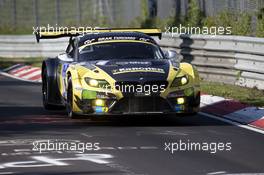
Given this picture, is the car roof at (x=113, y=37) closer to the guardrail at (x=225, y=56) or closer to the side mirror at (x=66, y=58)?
the side mirror at (x=66, y=58)

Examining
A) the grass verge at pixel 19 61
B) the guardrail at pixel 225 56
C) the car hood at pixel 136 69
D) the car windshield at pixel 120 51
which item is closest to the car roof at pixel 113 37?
the car windshield at pixel 120 51

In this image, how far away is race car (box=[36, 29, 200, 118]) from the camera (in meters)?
13.1

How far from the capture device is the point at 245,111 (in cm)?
1442

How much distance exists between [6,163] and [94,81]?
11.3 feet

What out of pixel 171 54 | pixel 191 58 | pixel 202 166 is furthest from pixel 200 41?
pixel 202 166

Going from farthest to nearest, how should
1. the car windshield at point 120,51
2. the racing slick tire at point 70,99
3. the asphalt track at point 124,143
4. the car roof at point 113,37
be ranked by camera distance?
the car roof at point 113,37, the car windshield at point 120,51, the racing slick tire at point 70,99, the asphalt track at point 124,143

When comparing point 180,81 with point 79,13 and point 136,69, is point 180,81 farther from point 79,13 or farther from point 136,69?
point 79,13

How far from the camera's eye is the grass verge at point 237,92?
1641 cm

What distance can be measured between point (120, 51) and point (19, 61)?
1635 centimetres

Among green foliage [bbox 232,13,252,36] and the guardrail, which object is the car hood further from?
green foliage [bbox 232,13,252,36]

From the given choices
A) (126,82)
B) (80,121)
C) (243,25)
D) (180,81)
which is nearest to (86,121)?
(80,121)

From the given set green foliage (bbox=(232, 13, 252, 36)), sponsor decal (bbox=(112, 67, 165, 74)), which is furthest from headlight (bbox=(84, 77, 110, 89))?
green foliage (bbox=(232, 13, 252, 36))

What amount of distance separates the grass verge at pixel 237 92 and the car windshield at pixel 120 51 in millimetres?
2228

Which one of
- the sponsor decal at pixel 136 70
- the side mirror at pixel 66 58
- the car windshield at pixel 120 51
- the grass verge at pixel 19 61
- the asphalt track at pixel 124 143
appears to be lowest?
the grass verge at pixel 19 61
